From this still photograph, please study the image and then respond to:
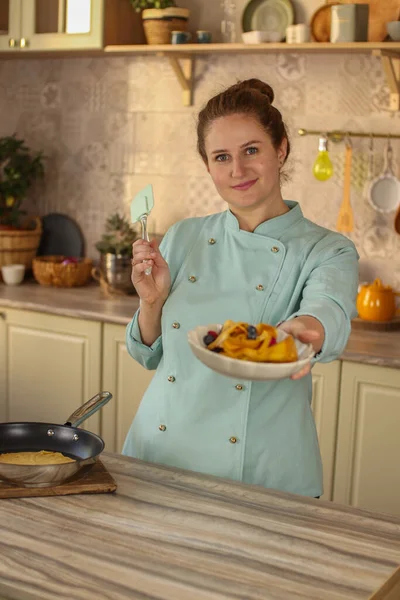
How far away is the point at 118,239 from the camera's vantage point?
362 cm

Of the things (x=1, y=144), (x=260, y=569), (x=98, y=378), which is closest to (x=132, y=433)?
(x=260, y=569)

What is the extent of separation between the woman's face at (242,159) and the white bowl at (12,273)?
2.06m

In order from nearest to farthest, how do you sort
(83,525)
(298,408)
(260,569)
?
(260,569), (83,525), (298,408)

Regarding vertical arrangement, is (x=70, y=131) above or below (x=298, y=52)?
below

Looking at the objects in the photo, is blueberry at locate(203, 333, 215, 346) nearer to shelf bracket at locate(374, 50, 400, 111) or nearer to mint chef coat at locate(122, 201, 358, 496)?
mint chef coat at locate(122, 201, 358, 496)

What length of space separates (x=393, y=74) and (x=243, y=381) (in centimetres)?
170

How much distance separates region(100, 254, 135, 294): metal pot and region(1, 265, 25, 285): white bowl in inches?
17.9

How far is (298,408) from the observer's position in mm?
1841

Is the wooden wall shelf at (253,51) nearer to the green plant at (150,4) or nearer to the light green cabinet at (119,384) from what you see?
the green plant at (150,4)

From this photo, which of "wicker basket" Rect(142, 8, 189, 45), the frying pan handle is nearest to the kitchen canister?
"wicker basket" Rect(142, 8, 189, 45)

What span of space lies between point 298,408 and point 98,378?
1.49 m

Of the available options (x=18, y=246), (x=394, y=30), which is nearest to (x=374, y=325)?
(x=394, y=30)

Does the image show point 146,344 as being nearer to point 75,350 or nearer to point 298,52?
point 75,350

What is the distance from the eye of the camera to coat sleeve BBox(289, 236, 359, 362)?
161 cm
